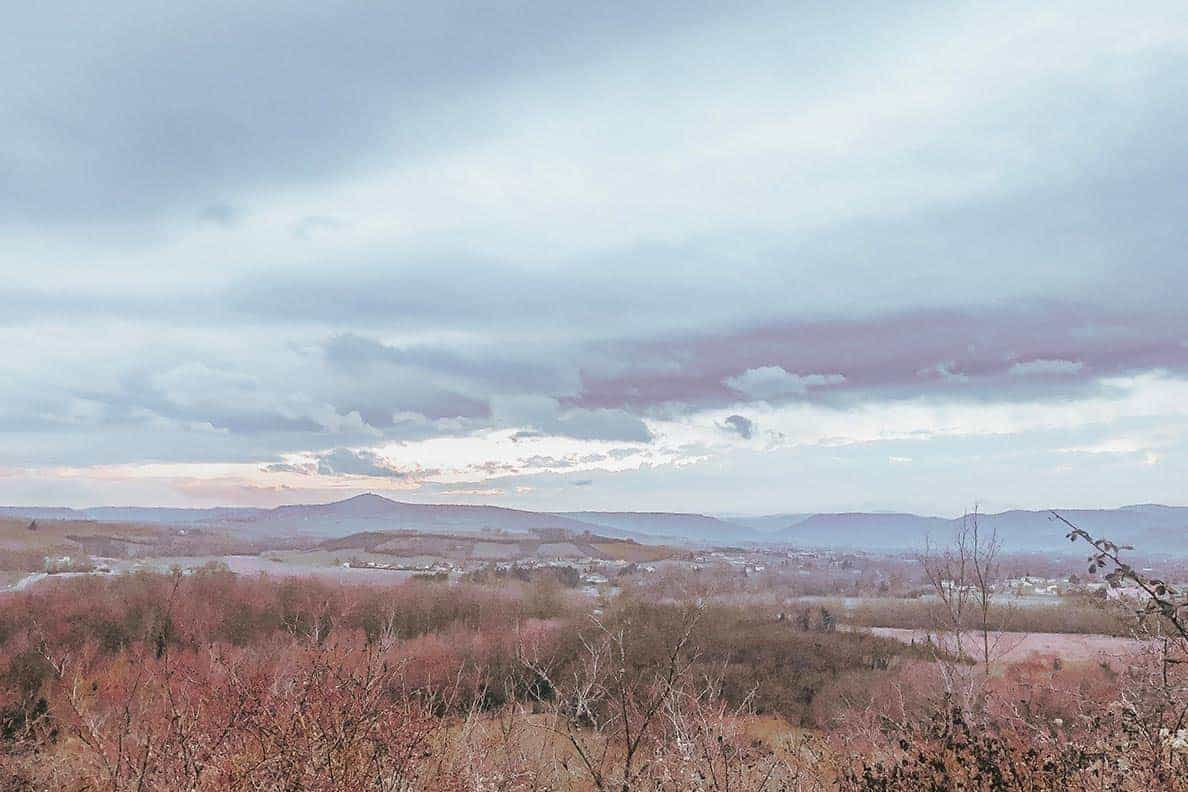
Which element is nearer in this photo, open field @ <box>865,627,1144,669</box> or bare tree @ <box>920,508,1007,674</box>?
bare tree @ <box>920,508,1007,674</box>

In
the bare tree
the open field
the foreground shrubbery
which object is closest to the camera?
the foreground shrubbery

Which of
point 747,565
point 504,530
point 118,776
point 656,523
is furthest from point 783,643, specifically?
point 656,523

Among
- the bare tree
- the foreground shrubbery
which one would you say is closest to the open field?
the foreground shrubbery

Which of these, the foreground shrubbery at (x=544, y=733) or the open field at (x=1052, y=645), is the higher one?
the foreground shrubbery at (x=544, y=733)

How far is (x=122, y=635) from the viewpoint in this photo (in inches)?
1593

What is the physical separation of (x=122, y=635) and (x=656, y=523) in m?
82.1

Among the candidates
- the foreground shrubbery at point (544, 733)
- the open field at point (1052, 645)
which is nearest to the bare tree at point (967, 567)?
the foreground shrubbery at point (544, 733)

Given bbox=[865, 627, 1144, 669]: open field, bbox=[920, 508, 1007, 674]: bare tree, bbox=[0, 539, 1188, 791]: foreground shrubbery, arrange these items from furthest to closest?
bbox=[865, 627, 1144, 669]: open field < bbox=[920, 508, 1007, 674]: bare tree < bbox=[0, 539, 1188, 791]: foreground shrubbery

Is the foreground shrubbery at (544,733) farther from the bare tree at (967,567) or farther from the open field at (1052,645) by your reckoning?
the open field at (1052,645)

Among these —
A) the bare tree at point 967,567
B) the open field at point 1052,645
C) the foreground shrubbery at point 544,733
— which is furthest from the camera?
the open field at point 1052,645

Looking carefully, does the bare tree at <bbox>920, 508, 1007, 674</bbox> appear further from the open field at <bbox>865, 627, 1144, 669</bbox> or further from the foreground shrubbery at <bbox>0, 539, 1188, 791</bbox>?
the open field at <bbox>865, 627, 1144, 669</bbox>

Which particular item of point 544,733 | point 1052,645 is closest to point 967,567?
point 544,733

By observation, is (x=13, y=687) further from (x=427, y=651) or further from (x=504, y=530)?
(x=504, y=530)

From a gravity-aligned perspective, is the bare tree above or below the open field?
above
